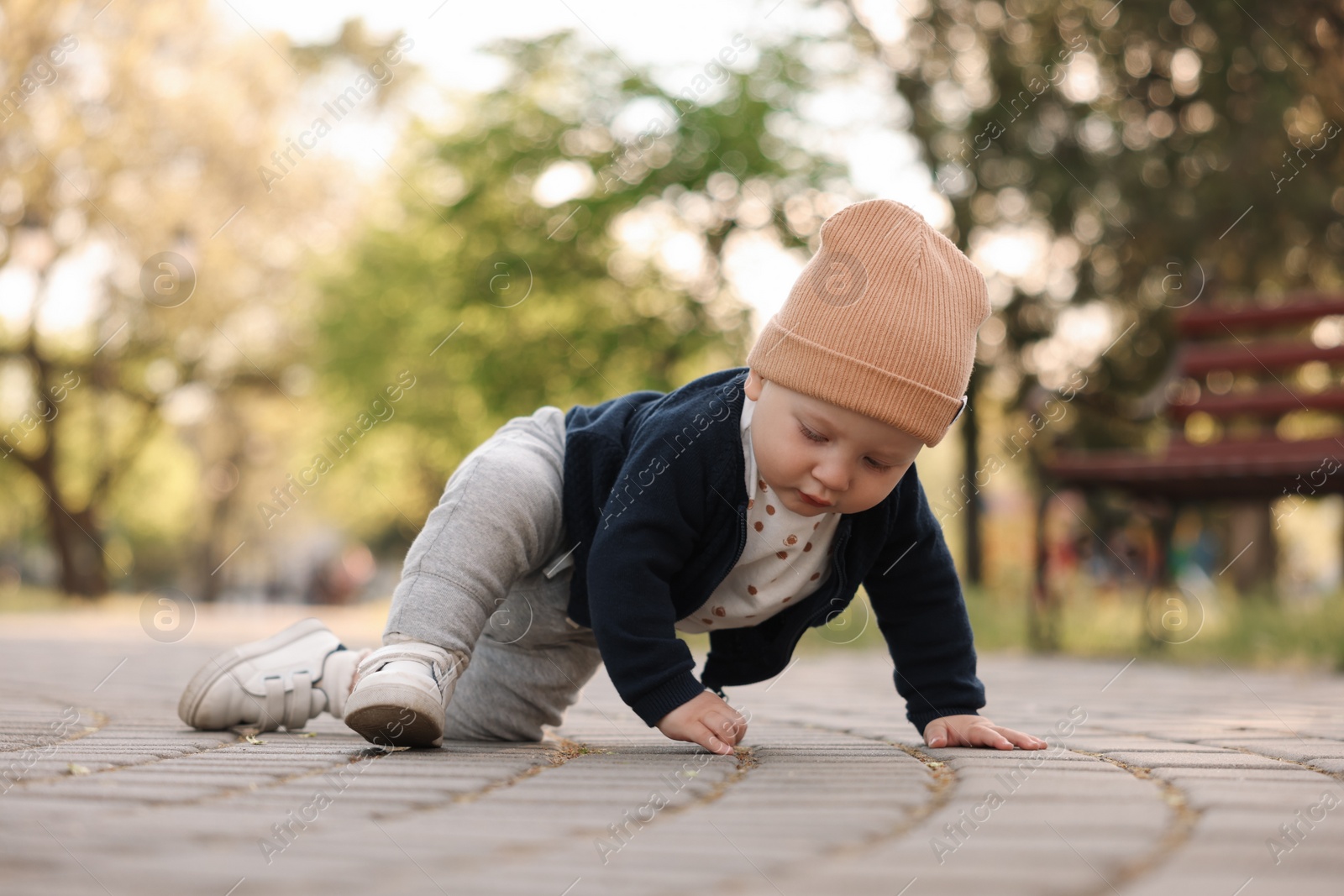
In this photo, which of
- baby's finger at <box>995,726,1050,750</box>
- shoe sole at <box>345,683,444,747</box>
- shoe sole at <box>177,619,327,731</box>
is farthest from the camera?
shoe sole at <box>177,619,327,731</box>

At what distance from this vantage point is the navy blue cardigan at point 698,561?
2.65 m

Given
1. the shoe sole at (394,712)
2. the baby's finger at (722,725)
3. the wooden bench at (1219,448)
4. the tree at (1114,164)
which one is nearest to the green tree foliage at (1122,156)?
the tree at (1114,164)

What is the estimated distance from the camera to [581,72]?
35.2ft

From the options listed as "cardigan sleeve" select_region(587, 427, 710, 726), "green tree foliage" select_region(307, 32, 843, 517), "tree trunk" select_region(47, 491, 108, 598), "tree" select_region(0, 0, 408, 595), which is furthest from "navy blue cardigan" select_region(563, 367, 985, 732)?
"tree trunk" select_region(47, 491, 108, 598)

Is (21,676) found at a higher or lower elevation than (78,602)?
higher

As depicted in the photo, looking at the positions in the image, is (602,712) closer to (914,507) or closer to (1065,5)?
(914,507)

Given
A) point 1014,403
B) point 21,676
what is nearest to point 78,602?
point 1014,403

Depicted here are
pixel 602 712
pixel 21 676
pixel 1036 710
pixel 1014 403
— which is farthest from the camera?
pixel 1014 403

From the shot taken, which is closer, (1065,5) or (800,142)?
(800,142)

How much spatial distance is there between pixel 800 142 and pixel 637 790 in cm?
929

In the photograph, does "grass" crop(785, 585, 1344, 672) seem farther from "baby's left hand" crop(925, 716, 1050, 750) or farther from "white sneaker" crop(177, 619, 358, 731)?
"white sneaker" crop(177, 619, 358, 731)

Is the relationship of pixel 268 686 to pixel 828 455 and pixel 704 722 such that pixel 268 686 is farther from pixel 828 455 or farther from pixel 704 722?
pixel 828 455

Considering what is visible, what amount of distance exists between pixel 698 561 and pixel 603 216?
7628 millimetres

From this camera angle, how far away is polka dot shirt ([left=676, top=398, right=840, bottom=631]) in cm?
285
